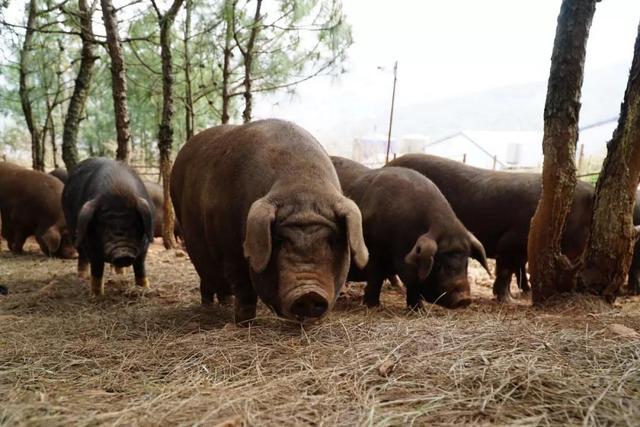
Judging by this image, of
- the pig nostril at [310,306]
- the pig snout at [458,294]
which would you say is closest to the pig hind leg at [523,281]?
the pig snout at [458,294]

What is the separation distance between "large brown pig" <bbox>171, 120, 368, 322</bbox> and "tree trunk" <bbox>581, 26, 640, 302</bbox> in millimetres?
2653

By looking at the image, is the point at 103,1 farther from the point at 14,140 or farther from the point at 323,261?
the point at 14,140

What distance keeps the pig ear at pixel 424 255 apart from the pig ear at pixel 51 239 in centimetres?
737

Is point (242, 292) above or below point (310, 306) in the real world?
below

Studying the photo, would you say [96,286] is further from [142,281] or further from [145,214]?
[145,214]

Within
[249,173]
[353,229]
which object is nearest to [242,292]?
[249,173]

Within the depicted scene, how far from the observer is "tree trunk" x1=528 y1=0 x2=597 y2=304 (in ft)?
16.3

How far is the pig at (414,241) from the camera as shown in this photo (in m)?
5.70

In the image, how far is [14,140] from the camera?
35375 millimetres

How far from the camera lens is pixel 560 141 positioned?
16.4ft

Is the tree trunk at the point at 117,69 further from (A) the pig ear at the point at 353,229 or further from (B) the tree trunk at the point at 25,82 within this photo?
(A) the pig ear at the point at 353,229

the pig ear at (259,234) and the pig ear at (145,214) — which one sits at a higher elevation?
the pig ear at (259,234)

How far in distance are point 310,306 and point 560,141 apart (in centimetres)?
307

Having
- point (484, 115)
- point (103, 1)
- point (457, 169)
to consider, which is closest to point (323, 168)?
point (457, 169)
